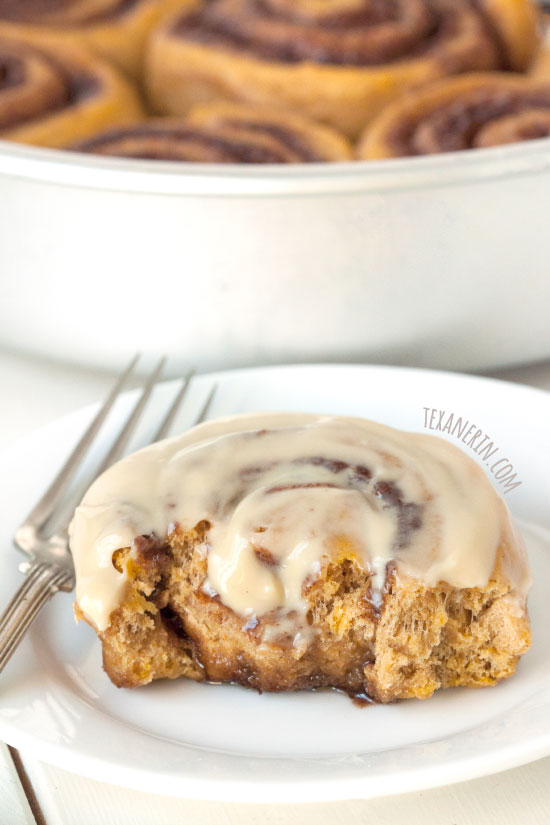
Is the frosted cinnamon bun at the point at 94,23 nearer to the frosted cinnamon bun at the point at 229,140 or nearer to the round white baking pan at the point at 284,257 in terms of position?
the frosted cinnamon bun at the point at 229,140

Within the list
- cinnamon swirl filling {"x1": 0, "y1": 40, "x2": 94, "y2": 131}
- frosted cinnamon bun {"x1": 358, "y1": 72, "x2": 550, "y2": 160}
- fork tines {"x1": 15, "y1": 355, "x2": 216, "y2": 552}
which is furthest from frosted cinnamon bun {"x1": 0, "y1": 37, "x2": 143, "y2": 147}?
fork tines {"x1": 15, "y1": 355, "x2": 216, "y2": 552}

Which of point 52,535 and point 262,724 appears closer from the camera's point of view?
point 262,724

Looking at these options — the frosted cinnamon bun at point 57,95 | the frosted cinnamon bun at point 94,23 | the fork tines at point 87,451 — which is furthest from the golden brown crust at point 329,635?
the frosted cinnamon bun at point 94,23

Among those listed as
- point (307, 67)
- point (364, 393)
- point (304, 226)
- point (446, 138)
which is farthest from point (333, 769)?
point (307, 67)

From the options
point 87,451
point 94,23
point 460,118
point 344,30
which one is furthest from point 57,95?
point 87,451

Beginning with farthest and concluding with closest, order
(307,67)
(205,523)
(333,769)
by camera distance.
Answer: (307,67) → (205,523) → (333,769)

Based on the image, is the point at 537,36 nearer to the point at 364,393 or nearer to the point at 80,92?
the point at 80,92

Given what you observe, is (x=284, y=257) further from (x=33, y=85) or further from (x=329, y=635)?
(x=33, y=85)

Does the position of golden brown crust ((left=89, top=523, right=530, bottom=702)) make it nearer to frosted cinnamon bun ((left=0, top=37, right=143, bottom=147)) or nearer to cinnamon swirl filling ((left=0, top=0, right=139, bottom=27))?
frosted cinnamon bun ((left=0, top=37, right=143, bottom=147))
